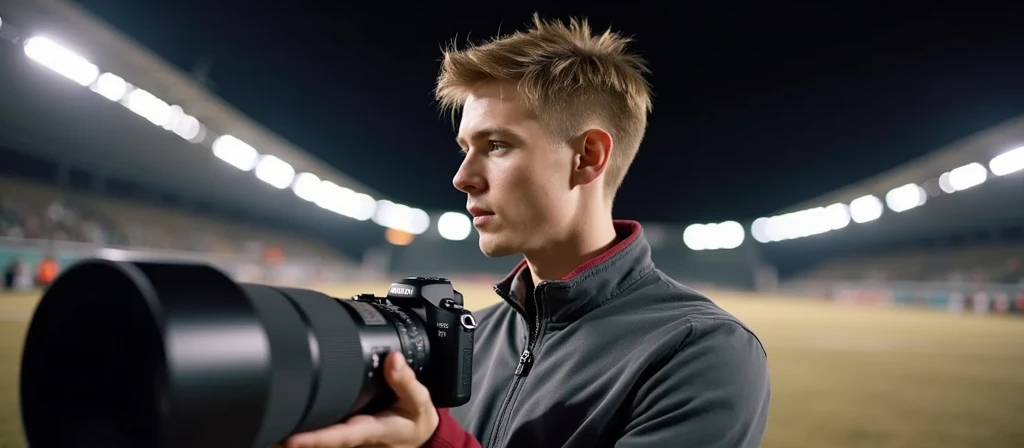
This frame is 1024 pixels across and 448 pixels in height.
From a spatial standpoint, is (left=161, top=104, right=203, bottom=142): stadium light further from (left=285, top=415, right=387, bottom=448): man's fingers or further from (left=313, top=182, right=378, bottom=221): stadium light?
(left=285, top=415, right=387, bottom=448): man's fingers

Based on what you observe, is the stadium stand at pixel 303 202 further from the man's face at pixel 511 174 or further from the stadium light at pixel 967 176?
the man's face at pixel 511 174

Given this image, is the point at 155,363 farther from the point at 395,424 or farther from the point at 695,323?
the point at 695,323

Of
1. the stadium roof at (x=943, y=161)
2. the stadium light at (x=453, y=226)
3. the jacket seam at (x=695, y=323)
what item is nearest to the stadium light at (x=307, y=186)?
the stadium light at (x=453, y=226)

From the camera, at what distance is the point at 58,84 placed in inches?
345

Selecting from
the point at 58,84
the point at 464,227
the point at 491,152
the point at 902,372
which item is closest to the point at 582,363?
the point at 491,152

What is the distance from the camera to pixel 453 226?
4147 cm

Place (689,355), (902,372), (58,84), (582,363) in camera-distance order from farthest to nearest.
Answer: (58,84)
(902,372)
(582,363)
(689,355)

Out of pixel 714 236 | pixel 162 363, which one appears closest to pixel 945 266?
pixel 714 236

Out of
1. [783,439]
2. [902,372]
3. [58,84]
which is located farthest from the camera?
[58,84]

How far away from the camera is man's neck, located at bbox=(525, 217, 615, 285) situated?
155 cm

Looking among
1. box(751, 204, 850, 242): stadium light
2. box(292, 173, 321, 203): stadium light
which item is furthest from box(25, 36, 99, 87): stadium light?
box(751, 204, 850, 242): stadium light

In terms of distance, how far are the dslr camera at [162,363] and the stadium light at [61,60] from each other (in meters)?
6.58

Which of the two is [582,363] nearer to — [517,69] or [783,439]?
[517,69]

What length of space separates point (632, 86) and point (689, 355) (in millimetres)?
708
